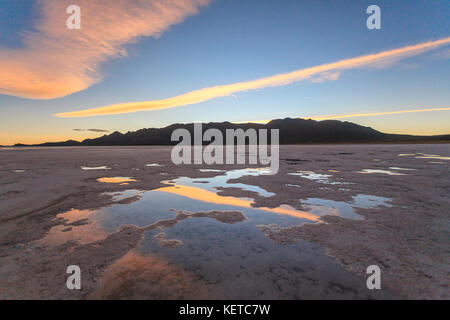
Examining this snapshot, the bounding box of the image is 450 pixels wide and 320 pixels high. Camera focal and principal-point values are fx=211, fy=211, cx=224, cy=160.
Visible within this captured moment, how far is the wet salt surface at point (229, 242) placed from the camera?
289cm

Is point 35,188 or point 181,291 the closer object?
point 181,291

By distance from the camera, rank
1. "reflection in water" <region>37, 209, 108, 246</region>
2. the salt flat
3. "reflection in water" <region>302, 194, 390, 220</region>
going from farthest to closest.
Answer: "reflection in water" <region>302, 194, 390, 220</region>, "reflection in water" <region>37, 209, 108, 246</region>, the salt flat

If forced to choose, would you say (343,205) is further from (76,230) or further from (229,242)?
(76,230)

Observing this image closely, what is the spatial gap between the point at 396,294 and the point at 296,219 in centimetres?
264

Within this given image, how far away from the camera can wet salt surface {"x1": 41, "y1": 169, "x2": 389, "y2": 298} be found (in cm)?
289

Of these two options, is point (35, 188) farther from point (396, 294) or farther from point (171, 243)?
Result: point (396, 294)

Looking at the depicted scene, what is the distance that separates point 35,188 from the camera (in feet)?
29.1

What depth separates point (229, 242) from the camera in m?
4.11
